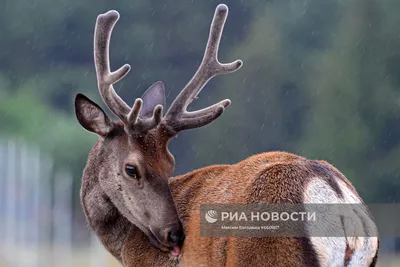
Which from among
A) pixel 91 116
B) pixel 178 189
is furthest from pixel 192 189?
pixel 91 116

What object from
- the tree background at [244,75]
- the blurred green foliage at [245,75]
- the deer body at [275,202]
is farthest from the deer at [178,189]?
the blurred green foliage at [245,75]

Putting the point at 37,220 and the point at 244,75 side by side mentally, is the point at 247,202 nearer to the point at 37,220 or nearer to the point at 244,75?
the point at 37,220

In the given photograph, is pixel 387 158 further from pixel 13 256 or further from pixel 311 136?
pixel 13 256

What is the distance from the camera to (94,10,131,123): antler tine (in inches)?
255

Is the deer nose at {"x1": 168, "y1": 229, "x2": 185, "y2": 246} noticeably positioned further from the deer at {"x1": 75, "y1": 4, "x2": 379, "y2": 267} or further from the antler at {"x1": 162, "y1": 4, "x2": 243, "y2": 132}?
the antler at {"x1": 162, "y1": 4, "x2": 243, "y2": 132}

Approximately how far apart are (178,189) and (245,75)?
28131 mm

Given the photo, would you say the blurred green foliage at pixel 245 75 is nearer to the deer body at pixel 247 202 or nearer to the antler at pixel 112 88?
the antler at pixel 112 88

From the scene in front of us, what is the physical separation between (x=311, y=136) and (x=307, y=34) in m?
6.97

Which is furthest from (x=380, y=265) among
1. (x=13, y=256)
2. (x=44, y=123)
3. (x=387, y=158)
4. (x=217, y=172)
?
(x=44, y=123)

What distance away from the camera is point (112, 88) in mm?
6551

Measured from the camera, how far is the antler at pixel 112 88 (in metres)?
6.20

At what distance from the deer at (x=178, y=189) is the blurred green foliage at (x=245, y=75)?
19.1 meters

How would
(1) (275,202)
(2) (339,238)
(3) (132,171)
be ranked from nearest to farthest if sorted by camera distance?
(2) (339,238) < (1) (275,202) < (3) (132,171)

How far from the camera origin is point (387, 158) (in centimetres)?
2873
